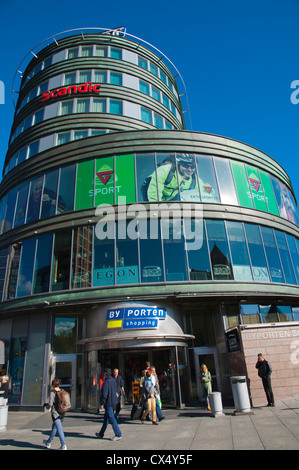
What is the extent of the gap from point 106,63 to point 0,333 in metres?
23.4

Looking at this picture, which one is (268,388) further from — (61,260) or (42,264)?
(42,264)

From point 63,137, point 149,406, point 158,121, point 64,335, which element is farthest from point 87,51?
point 149,406

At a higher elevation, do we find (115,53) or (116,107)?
(115,53)

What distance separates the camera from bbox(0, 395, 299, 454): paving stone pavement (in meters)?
7.25

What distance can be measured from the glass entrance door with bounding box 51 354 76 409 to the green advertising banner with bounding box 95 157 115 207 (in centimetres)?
852

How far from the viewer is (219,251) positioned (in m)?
17.2

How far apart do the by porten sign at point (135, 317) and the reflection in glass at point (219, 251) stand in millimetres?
3800

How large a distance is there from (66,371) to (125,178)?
1116 centimetres

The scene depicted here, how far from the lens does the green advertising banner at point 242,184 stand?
19469 millimetres

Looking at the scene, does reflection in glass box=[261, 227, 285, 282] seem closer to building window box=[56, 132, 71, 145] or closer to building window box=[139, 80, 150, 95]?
building window box=[56, 132, 71, 145]

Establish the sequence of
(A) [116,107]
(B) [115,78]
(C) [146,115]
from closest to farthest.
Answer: (A) [116,107] < (C) [146,115] < (B) [115,78]

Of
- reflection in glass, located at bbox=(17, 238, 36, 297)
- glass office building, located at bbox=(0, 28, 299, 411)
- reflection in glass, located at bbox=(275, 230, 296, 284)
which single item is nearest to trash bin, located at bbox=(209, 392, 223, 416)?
glass office building, located at bbox=(0, 28, 299, 411)

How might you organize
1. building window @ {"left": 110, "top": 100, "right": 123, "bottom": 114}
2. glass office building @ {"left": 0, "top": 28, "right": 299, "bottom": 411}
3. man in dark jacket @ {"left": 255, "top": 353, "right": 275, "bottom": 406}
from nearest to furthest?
man in dark jacket @ {"left": 255, "top": 353, "right": 275, "bottom": 406}, glass office building @ {"left": 0, "top": 28, "right": 299, "bottom": 411}, building window @ {"left": 110, "top": 100, "right": 123, "bottom": 114}

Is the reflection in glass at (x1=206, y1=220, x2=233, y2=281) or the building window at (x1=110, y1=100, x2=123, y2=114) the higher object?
the building window at (x1=110, y1=100, x2=123, y2=114)
